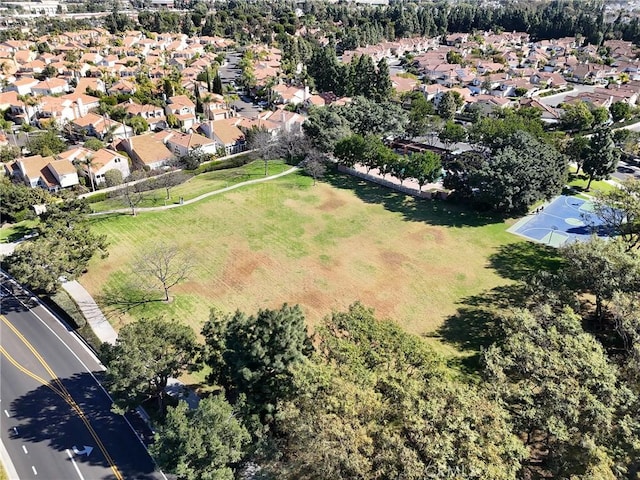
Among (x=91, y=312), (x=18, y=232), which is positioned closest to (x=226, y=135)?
(x=18, y=232)

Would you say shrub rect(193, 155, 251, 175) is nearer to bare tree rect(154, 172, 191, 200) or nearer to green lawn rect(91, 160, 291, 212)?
green lawn rect(91, 160, 291, 212)

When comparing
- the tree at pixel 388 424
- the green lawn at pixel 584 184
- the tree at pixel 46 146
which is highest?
the tree at pixel 46 146

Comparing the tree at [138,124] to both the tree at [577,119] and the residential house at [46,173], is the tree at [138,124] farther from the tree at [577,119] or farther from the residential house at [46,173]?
the tree at [577,119]

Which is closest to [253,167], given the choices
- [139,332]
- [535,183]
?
[535,183]

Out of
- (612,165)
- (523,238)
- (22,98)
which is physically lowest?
(523,238)

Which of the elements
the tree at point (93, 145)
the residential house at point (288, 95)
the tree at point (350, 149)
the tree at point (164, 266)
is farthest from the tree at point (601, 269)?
the residential house at point (288, 95)

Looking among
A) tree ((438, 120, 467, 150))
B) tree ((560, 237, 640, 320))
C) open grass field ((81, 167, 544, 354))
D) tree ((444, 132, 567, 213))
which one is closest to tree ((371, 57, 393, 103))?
tree ((438, 120, 467, 150))

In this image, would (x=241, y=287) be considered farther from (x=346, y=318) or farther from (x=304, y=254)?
(x=346, y=318)
